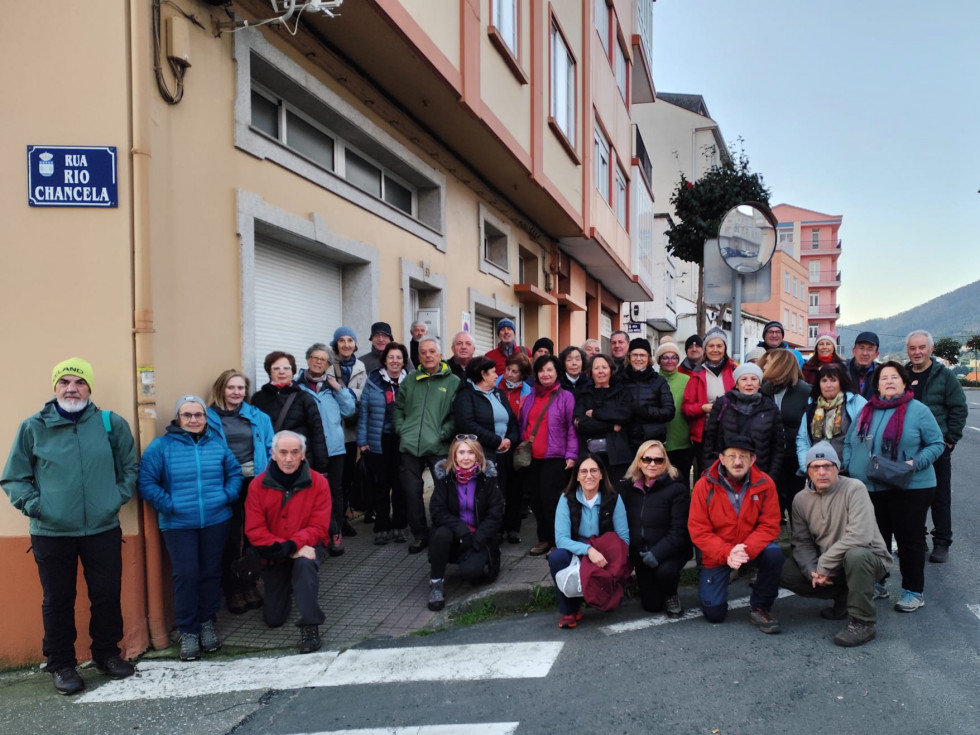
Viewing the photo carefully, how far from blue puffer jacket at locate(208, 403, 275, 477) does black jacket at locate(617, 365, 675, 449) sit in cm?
301

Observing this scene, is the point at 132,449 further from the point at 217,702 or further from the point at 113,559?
the point at 217,702

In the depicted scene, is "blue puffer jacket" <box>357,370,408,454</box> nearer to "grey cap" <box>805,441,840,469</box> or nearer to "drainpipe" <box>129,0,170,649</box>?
"drainpipe" <box>129,0,170,649</box>

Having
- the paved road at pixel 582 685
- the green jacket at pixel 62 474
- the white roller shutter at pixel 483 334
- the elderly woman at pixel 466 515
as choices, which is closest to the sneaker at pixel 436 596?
the elderly woman at pixel 466 515

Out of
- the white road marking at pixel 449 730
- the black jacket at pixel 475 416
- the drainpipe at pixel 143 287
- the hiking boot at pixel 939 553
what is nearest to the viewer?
the white road marking at pixel 449 730

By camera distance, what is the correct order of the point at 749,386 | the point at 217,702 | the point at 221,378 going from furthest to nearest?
the point at 749,386
the point at 221,378
the point at 217,702

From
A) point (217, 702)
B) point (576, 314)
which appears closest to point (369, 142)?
point (217, 702)

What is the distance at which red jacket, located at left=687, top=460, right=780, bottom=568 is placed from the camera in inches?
178

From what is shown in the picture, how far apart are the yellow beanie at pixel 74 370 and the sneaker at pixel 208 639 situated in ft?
5.67

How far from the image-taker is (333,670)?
4070 mm

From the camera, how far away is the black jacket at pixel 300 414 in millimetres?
5344

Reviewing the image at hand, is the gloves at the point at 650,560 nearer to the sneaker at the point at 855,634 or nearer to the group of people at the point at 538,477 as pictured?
the group of people at the point at 538,477

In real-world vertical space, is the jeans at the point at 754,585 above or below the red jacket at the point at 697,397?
below

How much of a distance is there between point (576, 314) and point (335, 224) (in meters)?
10.9

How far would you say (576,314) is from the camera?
55.9 feet
